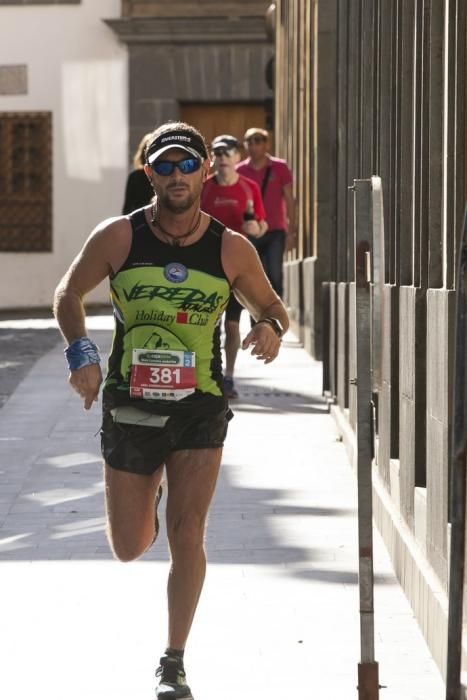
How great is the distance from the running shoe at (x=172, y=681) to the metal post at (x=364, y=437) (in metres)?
0.53

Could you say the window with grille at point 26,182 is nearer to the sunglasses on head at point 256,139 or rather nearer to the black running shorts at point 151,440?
the sunglasses on head at point 256,139

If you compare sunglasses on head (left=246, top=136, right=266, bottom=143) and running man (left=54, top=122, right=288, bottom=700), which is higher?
sunglasses on head (left=246, top=136, right=266, bottom=143)

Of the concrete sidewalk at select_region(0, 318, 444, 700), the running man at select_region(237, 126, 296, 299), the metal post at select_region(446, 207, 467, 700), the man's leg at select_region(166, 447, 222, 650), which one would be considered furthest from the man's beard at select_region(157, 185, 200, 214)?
the running man at select_region(237, 126, 296, 299)

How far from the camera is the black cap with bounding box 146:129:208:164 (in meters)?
5.62

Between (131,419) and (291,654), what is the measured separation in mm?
998

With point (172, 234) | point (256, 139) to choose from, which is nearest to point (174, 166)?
point (172, 234)

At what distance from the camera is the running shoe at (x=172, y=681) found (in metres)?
5.56

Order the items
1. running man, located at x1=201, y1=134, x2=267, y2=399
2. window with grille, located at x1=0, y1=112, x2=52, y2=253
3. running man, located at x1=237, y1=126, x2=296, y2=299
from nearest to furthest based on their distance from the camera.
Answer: running man, located at x1=201, y1=134, x2=267, y2=399 → running man, located at x1=237, y1=126, x2=296, y2=299 → window with grille, located at x1=0, y1=112, x2=52, y2=253

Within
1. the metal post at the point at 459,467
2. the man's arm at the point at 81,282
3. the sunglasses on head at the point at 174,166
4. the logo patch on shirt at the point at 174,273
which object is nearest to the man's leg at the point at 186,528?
the man's arm at the point at 81,282

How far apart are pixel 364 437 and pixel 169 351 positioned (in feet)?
2.15

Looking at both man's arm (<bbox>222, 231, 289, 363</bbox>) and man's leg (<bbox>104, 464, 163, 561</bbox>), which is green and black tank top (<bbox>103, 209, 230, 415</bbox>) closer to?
man's arm (<bbox>222, 231, 289, 363</bbox>)

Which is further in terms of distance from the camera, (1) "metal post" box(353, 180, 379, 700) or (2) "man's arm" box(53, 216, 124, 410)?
(2) "man's arm" box(53, 216, 124, 410)

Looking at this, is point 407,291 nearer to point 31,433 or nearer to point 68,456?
point 68,456

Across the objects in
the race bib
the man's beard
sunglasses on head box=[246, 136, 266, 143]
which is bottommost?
the race bib
